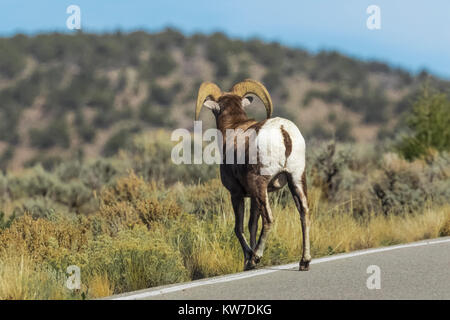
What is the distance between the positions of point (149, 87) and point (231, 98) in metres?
50.2

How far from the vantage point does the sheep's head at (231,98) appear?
373 inches

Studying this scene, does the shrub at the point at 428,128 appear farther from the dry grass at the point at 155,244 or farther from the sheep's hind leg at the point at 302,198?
the sheep's hind leg at the point at 302,198

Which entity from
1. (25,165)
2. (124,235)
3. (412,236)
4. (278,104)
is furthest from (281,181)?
(278,104)

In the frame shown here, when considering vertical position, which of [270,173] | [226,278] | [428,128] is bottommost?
[226,278]

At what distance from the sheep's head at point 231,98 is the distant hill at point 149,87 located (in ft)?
117

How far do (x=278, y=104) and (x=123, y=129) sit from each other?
14118 millimetres

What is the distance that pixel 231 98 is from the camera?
9.61 m

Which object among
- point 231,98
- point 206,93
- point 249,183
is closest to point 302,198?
point 249,183

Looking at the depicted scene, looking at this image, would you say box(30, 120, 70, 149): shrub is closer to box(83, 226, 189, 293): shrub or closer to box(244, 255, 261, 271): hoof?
box(83, 226, 189, 293): shrub

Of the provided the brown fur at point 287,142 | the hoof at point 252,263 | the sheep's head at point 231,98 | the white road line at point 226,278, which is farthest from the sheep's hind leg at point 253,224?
the sheep's head at point 231,98

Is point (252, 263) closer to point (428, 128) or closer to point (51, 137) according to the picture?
point (428, 128)

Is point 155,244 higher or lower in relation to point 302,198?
lower

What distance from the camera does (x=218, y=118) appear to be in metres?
9.48

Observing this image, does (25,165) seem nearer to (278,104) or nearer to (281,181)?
(278,104)
